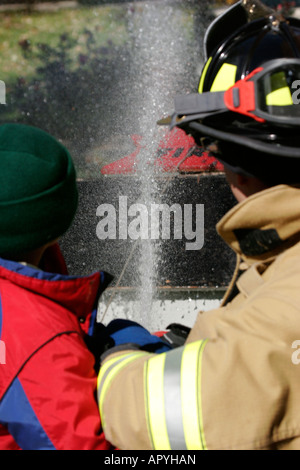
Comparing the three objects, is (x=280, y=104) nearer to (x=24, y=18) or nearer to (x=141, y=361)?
(x=141, y=361)

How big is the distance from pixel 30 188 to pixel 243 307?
1.86 feet

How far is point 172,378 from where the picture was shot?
1.22 m

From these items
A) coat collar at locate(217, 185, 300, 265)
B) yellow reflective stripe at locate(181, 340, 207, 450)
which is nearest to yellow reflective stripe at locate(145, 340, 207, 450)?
yellow reflective stripe at locate(181, 340, 207, 450)

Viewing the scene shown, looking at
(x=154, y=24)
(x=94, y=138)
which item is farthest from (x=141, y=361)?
(x=154, y=24)

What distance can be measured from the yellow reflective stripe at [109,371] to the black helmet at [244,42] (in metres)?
0.73

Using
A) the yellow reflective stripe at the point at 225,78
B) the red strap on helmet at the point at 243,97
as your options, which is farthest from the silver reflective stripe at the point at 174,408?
the yellow reflective stripe at the point at 225,78

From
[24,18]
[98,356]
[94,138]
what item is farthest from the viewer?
[24,18]

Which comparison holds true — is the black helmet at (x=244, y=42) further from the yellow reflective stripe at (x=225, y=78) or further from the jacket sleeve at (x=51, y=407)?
the jacket sleeve at (x=51, y=407)

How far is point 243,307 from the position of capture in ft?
4.14

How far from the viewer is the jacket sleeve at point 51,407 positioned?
1264mm

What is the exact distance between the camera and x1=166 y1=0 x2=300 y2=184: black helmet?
54.8 inches

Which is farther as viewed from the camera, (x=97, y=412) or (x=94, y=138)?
(x=94, y=138)

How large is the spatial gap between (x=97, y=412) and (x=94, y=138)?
3623 mm

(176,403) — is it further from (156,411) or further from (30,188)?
(30,188)
